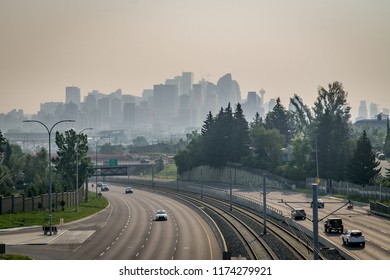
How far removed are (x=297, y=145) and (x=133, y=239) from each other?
82.8m

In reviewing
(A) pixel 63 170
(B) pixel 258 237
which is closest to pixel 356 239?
(B) pixel 258 237

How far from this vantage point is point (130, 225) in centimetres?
7388

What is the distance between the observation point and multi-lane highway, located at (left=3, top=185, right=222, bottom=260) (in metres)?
48.8

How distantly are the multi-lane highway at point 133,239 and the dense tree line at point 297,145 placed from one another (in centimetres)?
3713

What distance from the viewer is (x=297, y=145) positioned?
13838cm

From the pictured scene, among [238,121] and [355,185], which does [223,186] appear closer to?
[238,121]

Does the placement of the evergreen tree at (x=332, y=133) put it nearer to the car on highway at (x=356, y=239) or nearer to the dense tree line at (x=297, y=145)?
the dense tree line at (x=297, y=145)

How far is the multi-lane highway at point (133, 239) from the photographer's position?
160ft

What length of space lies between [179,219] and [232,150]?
8206 centimetres

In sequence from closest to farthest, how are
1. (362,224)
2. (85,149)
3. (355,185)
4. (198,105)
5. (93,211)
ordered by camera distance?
(362,224) → (93,211) → (355,185) → (85,149) → (198,105)

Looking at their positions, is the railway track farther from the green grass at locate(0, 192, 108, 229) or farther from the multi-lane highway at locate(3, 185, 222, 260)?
the green grass at locate(0, 192, 108, 229)

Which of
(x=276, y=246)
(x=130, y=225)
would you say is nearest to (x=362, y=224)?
→ (x=276, y=246)

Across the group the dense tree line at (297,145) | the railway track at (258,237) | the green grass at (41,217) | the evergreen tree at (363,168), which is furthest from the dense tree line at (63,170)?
the evergreen tree at (363,168)

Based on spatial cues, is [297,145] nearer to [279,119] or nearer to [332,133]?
[332,133]
